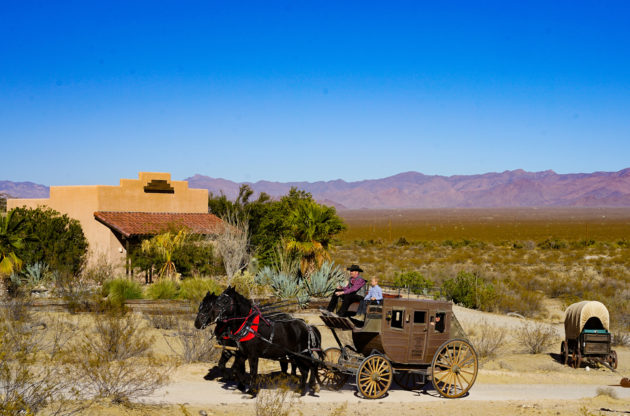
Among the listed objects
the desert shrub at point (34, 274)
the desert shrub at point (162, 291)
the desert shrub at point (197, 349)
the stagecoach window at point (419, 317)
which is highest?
the stagecoach window at point (419, 317)

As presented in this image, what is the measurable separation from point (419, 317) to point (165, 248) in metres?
15.3

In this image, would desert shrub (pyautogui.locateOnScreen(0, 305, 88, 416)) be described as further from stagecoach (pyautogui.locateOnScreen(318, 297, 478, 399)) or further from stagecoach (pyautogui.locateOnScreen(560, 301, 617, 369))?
stagecoach (pyautogui.locateOnScreen(560, 301, 617, 369))

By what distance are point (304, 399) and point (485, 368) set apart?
6.24 metres

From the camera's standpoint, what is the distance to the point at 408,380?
13.5 meters

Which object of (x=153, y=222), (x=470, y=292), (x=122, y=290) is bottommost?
(x=470, y=292)

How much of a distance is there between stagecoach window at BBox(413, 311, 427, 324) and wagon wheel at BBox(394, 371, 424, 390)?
4.19ft

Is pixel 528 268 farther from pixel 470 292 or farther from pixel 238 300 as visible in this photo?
pixel 238 300

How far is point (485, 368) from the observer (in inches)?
639

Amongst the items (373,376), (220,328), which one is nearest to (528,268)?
(373,376)

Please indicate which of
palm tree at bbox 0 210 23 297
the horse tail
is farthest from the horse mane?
palm tree at bbox 0 210 23 297

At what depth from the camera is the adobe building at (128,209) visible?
26438mm

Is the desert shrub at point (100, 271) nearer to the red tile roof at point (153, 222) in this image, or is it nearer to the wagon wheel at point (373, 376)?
the red tile roof at point (153, 222)

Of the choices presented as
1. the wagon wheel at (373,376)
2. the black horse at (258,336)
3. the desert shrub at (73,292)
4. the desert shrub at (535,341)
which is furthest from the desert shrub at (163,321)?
the desert shrub at (535,341)

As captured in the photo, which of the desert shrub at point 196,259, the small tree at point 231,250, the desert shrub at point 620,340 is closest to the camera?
the desert shrub at point 620,340
